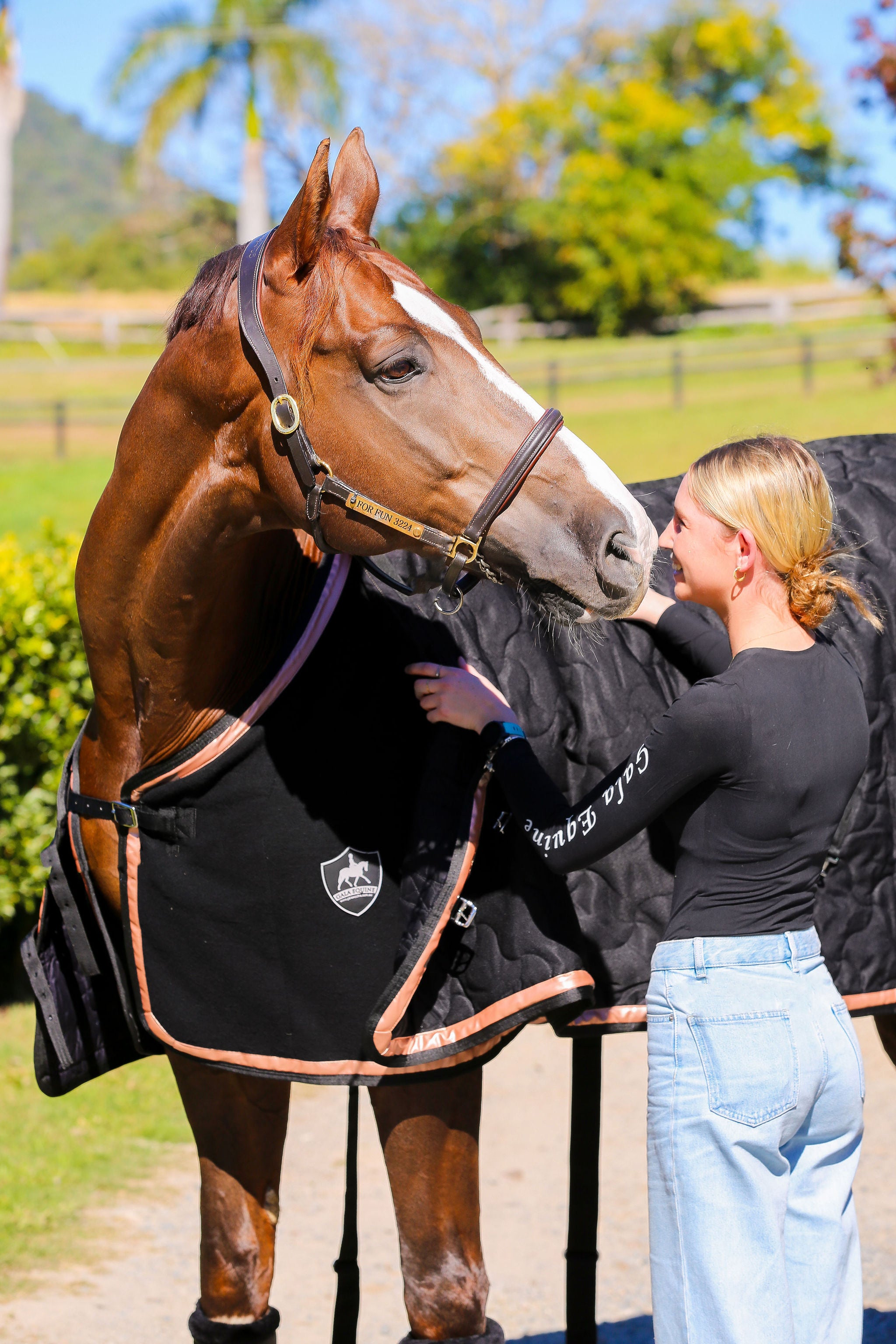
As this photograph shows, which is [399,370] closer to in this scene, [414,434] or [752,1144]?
[414,434]

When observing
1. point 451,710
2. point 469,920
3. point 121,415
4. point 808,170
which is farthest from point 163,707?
point 808,170

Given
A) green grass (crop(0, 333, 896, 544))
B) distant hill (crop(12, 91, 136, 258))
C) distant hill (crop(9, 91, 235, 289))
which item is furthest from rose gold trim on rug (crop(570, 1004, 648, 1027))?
distant hill (crop(12, 91, 136, 258))

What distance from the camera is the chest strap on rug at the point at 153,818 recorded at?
6.88 feet

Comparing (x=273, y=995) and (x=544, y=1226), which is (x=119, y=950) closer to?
(x=273, y=995)

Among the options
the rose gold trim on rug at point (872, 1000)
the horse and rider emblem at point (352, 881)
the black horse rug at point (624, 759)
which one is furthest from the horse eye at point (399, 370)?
the rose gold trim on rug at point (872, 1000)

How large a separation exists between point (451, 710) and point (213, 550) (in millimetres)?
462

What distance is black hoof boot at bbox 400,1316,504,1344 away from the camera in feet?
7.16

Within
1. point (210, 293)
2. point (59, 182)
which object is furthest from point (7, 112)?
point (59, 182)

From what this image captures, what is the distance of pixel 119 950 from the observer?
2.31 meters

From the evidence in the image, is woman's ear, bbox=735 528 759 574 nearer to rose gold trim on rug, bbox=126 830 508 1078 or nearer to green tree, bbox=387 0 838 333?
rose gold trim on rug, bbox=126 830 508 1078

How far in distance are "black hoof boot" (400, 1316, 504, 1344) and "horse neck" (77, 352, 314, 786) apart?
1.12 meters

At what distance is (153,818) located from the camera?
2.11 metres

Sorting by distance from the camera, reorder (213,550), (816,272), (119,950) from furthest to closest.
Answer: (816,272) → (119,950) → (213,550)

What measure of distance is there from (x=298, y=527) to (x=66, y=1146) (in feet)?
10.2
